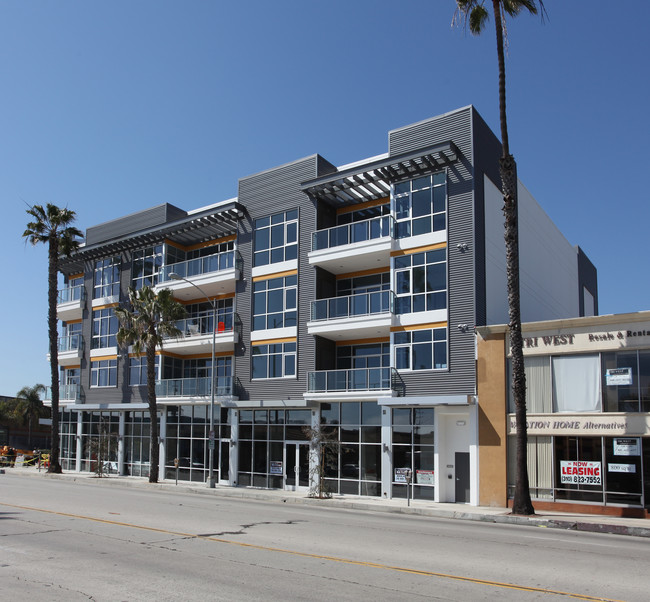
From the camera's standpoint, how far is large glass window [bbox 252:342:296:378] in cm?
3316

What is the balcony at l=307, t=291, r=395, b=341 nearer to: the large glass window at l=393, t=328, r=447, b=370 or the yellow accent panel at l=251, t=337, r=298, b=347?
the large glass window at l=393, t=328, r=447, b=370

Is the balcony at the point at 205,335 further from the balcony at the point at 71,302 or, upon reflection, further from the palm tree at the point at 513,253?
the palm tree at the point at 513,253

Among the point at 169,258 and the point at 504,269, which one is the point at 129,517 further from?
the point at 169,258

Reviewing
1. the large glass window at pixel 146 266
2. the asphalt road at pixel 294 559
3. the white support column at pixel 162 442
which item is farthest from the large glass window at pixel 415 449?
the large glass window at pixel 146 266

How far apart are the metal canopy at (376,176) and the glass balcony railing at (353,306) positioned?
523 centimetres

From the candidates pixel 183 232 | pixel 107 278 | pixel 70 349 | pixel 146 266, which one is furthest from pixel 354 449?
pixel 70 349

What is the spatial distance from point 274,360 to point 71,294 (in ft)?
65.8

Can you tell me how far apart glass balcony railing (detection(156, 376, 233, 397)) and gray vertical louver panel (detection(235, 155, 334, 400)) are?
911 millimetres

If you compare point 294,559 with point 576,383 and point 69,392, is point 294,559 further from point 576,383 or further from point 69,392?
point 69,392

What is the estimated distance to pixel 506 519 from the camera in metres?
21.7

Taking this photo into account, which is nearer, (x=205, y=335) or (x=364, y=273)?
(x=364, y=273)

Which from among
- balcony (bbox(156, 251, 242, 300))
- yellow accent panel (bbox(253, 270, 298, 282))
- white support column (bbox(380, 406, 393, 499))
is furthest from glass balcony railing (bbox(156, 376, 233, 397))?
white support column (bbox(380, 406, 393, 499))

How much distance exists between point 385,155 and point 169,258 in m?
15.7

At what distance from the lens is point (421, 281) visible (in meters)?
29.0
